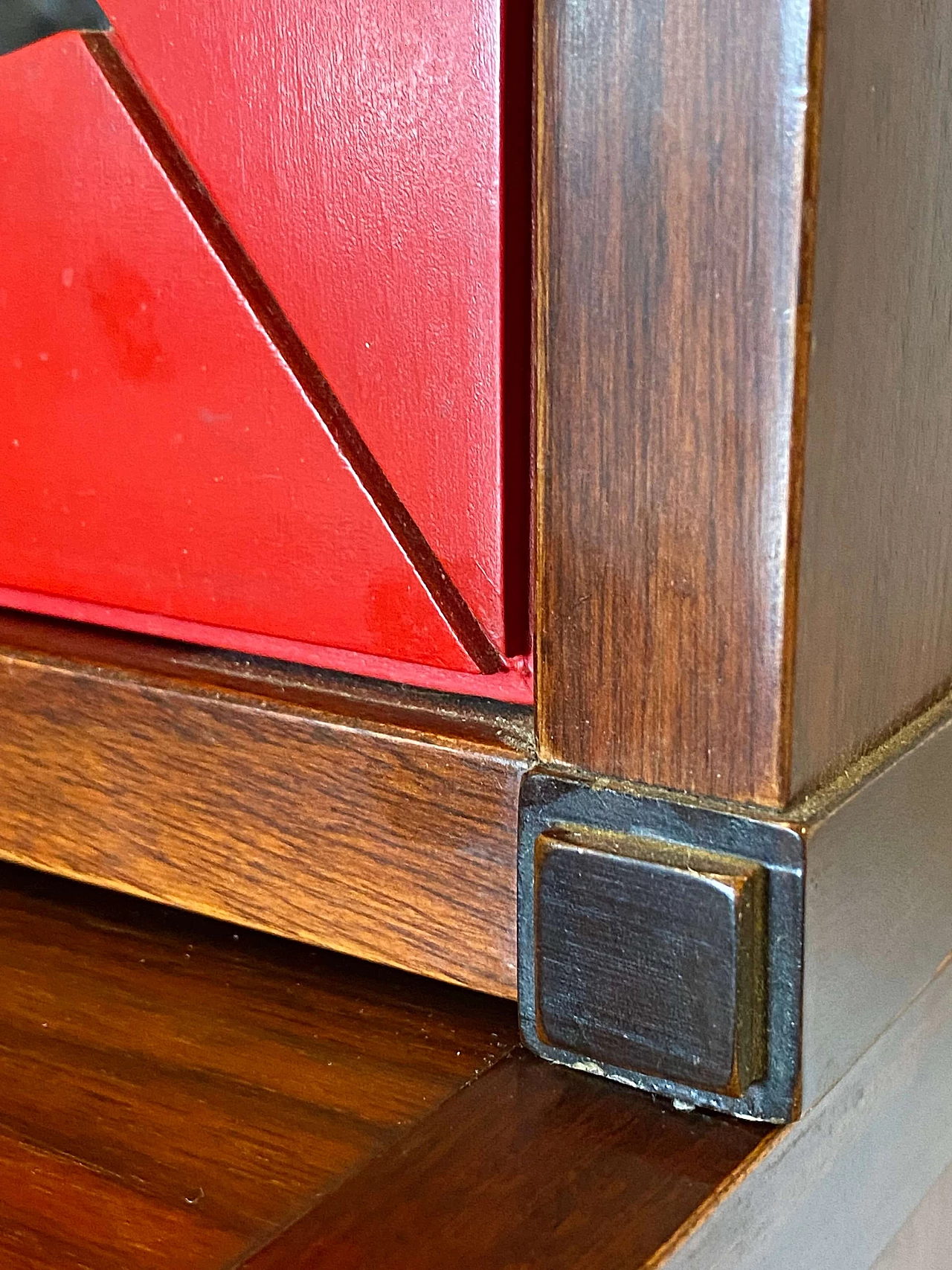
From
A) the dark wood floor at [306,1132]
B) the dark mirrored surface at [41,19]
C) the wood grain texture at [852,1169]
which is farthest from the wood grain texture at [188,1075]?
the dark mirrored surface at [41,19]

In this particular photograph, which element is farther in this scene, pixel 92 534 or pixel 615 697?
pixel 92 534

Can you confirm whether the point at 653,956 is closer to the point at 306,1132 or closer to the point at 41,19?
the point at 306,1132

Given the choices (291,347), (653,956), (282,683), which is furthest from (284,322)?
(653,956)

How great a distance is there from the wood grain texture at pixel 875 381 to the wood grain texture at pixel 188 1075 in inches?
7.1

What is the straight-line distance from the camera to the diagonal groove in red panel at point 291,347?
1.50ft

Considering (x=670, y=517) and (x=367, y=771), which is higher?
(x=670, y=517)

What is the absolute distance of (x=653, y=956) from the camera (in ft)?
1.36

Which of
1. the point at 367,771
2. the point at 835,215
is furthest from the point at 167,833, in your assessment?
the point at 835,215

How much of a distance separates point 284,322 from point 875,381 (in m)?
0.21

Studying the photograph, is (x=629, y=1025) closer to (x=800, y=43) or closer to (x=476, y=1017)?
(x=476, y=1017)

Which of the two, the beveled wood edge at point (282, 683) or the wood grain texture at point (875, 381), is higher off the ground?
the wood grain texture at point (875, 381)

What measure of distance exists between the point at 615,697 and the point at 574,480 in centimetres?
7

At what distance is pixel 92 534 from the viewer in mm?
544

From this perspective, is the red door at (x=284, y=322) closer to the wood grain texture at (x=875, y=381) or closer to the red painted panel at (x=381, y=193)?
the red painted panel at (x=381, y=193)
